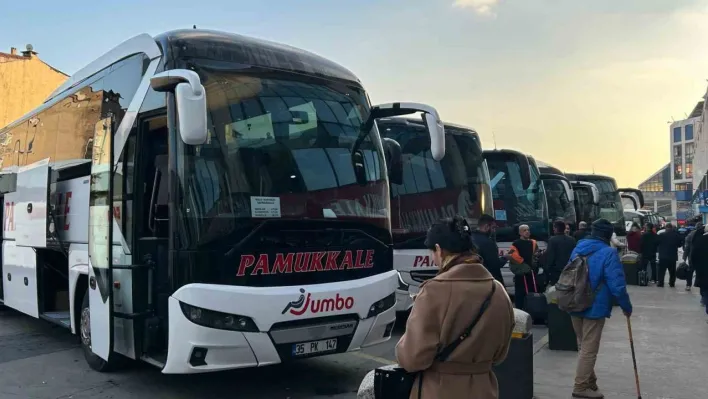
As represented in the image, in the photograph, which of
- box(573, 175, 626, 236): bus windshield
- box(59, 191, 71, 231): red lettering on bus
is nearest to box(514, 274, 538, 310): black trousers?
box(59, 191, 71, 231): red lettering on bus

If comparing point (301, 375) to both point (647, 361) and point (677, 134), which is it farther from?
point (677, 134)

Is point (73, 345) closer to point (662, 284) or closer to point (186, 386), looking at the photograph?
point (186, 386)

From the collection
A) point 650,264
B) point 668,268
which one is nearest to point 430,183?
point 668,268

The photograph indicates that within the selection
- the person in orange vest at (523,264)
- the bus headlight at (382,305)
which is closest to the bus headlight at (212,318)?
the bus headlight at (382,305)

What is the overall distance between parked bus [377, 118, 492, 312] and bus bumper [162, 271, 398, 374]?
10.5 feet

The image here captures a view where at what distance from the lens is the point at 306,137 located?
19.5ft

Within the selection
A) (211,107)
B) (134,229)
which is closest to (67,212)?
(134,229)

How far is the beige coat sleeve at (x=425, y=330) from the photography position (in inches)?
110

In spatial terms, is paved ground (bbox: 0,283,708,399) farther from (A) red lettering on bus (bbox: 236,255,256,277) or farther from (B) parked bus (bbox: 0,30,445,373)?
(A) red lettering on bus (bbox: 236,255,256,277)

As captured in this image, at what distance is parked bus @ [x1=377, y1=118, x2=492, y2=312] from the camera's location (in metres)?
9.38

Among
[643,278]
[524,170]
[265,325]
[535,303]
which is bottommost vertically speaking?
[643,278]

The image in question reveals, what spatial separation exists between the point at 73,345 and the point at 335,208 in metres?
5.00

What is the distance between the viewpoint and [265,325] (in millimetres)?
5289

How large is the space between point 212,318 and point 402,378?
255cm
